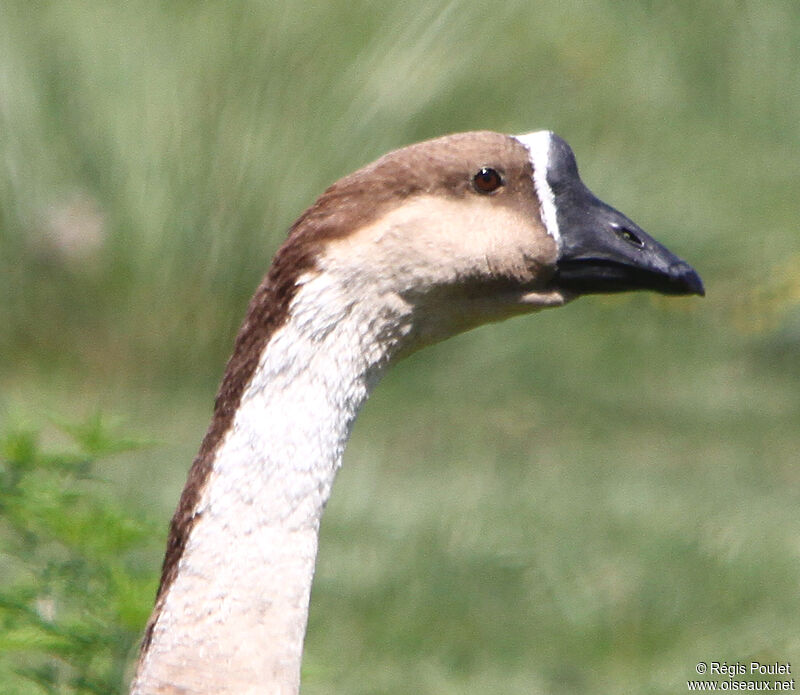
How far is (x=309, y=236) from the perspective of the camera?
2.07 metres

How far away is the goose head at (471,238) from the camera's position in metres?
2.09

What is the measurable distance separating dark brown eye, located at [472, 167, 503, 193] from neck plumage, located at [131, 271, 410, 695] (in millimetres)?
345

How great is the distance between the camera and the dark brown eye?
222 centimetres

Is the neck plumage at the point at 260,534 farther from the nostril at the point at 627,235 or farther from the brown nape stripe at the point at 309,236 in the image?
the nostril at the point at 627,235

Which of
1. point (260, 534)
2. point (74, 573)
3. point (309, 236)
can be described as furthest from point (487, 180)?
point (74, 573)

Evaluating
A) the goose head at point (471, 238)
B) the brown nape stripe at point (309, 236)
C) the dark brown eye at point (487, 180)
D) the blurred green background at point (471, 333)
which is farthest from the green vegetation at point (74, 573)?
the blurred green background at point (471, 333)

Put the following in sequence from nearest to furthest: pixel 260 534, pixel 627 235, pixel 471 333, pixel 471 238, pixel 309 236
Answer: pixel 260 534
pixel 309 236
pixel 471 238
pixel 627 235
pixel 471 333

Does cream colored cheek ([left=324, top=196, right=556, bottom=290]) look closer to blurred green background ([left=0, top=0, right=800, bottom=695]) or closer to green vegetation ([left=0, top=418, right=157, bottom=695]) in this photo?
green vegetation ([left=0, top=418, right=157, bottom=695])

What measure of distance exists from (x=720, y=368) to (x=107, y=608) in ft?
14.0

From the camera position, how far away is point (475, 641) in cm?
406

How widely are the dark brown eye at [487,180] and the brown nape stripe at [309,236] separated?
0.02 metres

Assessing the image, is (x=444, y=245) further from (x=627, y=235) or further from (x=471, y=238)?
(x=627, y=235)

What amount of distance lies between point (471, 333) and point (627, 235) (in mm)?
3363

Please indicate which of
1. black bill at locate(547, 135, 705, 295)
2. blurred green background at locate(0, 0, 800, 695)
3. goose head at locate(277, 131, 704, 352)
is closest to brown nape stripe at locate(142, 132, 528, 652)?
goose head at locate(277, 131, 704, 352)
